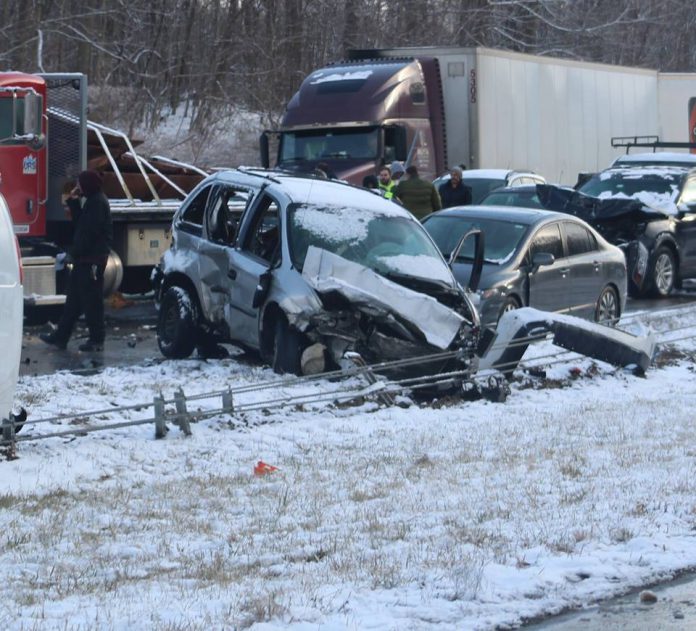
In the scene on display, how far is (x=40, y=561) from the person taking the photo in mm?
6664

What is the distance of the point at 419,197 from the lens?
760 inches

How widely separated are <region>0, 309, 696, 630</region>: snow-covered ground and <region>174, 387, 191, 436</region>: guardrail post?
0.08 metres

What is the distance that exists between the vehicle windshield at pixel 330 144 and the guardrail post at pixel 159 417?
13.8 meters

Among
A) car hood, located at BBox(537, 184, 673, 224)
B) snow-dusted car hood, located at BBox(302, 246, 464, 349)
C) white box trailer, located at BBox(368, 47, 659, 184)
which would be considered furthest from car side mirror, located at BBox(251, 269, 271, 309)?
white box trailer, located at BBox(368, 47, 659, 184)

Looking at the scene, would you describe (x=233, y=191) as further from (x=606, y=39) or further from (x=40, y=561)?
(x=606, y=39)

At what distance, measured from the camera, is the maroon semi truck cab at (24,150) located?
52.6 feet

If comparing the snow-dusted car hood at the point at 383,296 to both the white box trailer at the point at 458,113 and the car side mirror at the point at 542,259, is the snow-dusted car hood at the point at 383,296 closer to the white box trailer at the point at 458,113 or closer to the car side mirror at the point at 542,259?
the car side mirror at the point at 542,259

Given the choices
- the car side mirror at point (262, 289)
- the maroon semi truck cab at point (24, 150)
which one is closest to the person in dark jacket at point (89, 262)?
the maroon semi truck cab at point (24, 150)

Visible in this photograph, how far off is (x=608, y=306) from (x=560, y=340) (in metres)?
4.22

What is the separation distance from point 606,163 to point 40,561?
2619 centimetres

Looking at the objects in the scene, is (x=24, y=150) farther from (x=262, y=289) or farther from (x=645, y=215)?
(x=645, y=215)

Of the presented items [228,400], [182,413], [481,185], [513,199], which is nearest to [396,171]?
[513,199]

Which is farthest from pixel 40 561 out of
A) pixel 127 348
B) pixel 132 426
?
pixel 127 348

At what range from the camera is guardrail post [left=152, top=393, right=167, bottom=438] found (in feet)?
31.8
